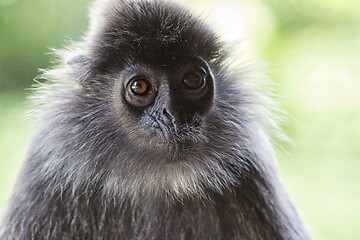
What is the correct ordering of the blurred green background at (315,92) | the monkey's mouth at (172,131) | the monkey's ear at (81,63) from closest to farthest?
the monkey's mouth at (172,131)
the monkey's ear at (81,63)
the blurred green background at (315,92)

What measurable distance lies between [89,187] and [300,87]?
3.30m

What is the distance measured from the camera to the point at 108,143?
2924 millimetres

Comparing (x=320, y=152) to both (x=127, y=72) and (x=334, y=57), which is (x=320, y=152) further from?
(x=127, y=72)

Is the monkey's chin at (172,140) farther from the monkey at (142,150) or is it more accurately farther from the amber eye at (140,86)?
the amber eye at (140,86)

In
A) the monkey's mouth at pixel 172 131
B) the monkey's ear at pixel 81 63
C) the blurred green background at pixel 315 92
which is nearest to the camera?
the monkey's mouth at pixel 172 131

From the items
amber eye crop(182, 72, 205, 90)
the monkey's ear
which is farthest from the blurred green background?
amber eye crop(182, 72, 205, 90)

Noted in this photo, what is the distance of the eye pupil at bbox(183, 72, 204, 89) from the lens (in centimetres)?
278

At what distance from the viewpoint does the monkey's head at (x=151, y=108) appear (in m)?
2.75

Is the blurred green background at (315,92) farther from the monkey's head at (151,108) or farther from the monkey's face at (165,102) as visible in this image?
the monkey's face at (165,102)

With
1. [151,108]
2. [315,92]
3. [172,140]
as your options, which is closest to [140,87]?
[151,108]

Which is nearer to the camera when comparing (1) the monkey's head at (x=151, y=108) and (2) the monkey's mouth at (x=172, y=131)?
(2) the monkey's mouth at (x=172, y=131)

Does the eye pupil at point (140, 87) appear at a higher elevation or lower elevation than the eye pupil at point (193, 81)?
lower

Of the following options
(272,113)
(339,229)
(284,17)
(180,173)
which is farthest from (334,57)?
(180,173)

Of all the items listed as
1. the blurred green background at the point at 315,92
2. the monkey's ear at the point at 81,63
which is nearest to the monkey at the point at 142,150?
the monkey's ear at the point at 81,63
